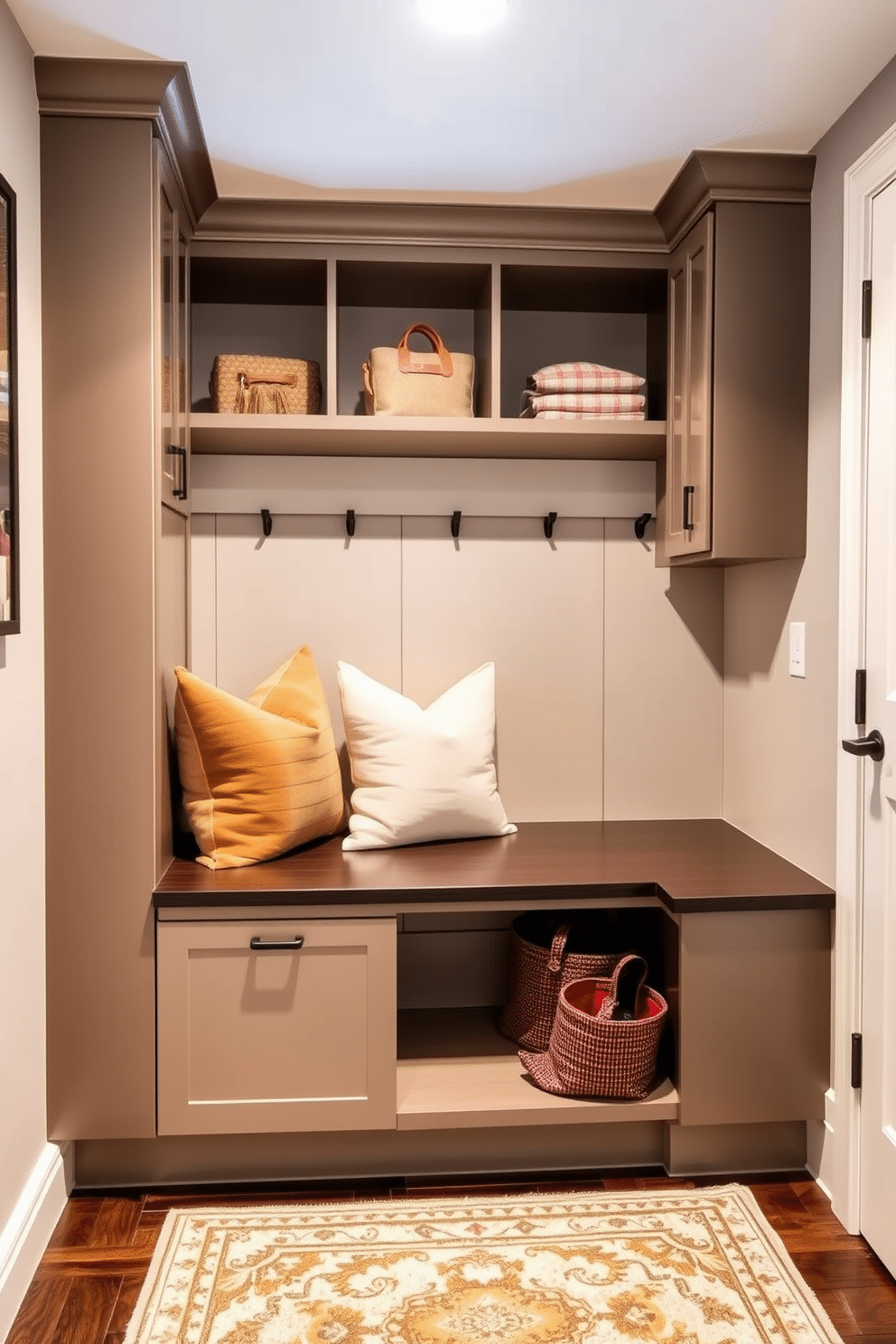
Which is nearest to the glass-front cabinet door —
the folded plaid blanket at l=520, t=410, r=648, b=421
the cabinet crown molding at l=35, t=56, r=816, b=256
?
the cabinet crown molding at l=35, t=56, r=816, b=256

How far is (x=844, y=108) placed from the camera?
2.29m

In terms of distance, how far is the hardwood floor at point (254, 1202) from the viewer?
6.49 ft

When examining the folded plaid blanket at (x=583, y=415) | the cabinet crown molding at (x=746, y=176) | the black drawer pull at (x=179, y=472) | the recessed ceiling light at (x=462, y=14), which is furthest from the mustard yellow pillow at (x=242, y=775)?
the cabinet crown molding at (x=746, y=176)

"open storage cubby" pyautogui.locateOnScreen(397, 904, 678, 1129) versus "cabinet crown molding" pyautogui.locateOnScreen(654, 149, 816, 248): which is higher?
"cabinet crown molding" pyautogui.locateOnScreen(654, 149, 816, 248)

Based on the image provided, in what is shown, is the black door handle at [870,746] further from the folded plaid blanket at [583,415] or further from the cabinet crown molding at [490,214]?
the cabinet crown molding at [490,214]

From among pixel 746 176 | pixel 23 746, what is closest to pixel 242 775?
pixel 23 746

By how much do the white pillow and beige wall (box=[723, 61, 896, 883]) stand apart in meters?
0.72

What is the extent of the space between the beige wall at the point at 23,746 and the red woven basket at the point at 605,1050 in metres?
1.12

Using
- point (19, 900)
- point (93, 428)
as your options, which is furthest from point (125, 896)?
point (93, 428)

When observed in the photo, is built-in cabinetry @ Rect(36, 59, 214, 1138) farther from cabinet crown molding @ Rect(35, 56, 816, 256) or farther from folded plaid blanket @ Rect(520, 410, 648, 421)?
folded plaid blanket @ Rect(520, 410, 648, 421)

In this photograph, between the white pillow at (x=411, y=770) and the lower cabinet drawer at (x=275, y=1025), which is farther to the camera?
the white pillow at (x=411, y=770)

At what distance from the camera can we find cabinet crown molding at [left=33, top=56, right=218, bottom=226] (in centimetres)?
215

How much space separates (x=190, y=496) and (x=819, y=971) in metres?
1.97

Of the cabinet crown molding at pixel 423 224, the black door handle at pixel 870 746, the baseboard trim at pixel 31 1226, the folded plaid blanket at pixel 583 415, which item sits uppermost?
the cabinet crown molding at pixel 423 224
